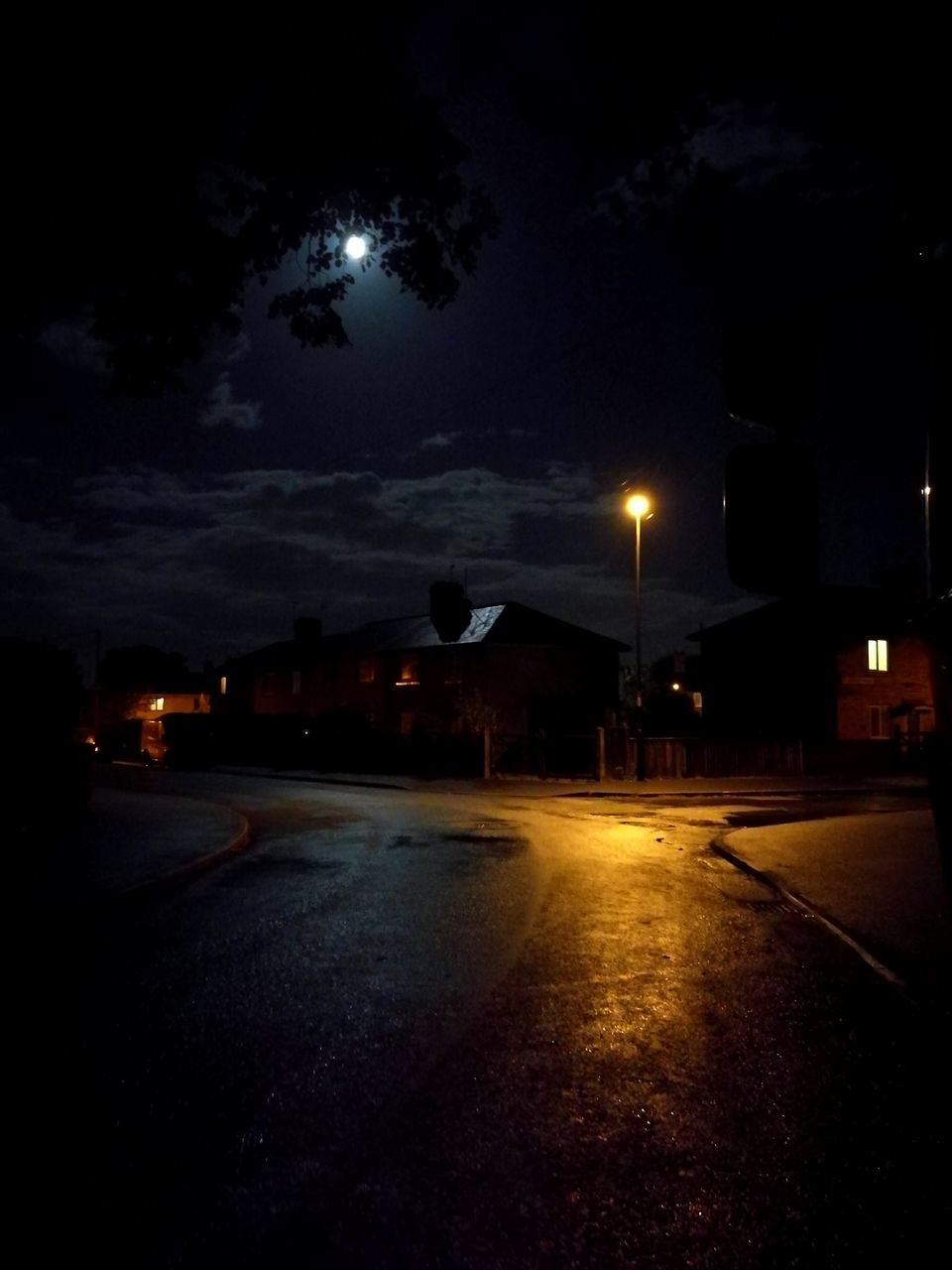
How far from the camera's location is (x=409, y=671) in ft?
173

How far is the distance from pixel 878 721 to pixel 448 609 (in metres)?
22.4

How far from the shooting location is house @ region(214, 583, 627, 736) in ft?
160

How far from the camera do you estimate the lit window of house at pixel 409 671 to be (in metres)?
52.2

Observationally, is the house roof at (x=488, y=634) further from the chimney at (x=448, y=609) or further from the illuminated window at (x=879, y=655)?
the illuminated window at (x=879, y=655)

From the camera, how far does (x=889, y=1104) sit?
4391 mm

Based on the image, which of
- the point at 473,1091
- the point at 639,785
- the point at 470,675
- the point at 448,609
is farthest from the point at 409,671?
the point at 473,1091

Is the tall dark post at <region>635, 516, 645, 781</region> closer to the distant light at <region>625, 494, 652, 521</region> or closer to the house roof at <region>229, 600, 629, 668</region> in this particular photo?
the distant light at <region>625, 494, 652, 521</region>

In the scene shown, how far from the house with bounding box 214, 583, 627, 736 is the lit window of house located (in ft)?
0.18

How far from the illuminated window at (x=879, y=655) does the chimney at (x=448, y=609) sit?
20.4 meters

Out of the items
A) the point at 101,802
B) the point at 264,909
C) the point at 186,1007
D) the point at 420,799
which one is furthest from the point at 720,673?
the point at 186,1007

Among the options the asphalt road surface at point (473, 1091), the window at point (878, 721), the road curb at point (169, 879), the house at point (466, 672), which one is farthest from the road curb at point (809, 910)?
the window at point (878, 721)

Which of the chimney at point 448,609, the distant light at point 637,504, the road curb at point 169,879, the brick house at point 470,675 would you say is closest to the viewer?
the road curb at point 169,879

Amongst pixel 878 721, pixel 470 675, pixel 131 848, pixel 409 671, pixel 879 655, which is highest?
pixel 879 655

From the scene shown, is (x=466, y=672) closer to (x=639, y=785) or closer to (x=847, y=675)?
(x=847, y=675)
